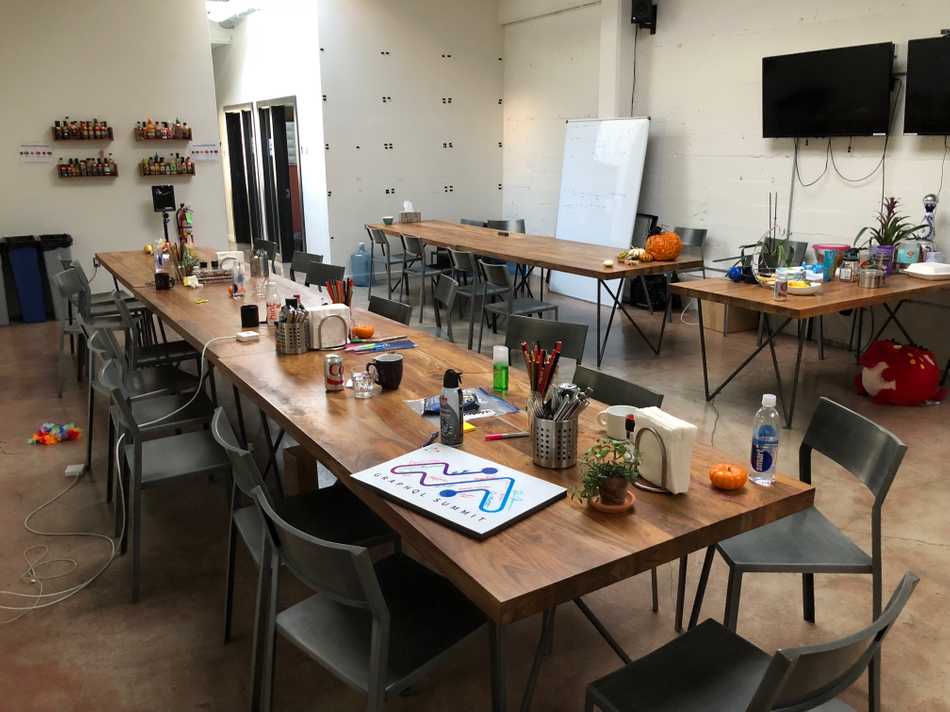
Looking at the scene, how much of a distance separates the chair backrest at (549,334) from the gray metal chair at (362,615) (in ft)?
4.68

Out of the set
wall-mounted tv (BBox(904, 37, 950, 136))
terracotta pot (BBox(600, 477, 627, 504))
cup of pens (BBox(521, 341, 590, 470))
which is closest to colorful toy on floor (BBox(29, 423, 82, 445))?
cup of pens (BBox(521, 341, 590, 470))

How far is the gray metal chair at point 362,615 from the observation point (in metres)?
1.56

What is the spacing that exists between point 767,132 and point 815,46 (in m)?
0.70

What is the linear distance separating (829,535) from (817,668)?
114cm

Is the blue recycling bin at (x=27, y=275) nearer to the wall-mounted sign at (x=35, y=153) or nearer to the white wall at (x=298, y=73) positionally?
the wall-mounted sign at (x=35, y=153)

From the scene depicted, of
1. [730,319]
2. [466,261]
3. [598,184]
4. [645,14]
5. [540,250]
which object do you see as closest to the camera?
[540,250]

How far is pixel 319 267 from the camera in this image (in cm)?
522

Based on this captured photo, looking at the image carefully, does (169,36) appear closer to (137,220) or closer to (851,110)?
(137,220)

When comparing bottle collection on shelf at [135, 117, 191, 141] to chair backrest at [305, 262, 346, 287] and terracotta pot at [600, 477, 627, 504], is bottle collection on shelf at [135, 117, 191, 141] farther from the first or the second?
terracotta pot at [600, 477, 627, 504]

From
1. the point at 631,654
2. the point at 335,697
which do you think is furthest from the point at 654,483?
the point at 335,697

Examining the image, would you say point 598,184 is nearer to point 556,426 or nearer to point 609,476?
point 556,426

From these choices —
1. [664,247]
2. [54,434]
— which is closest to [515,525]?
[54,434]

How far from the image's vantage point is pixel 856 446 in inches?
85.7

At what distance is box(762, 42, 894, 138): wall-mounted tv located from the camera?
546cm
